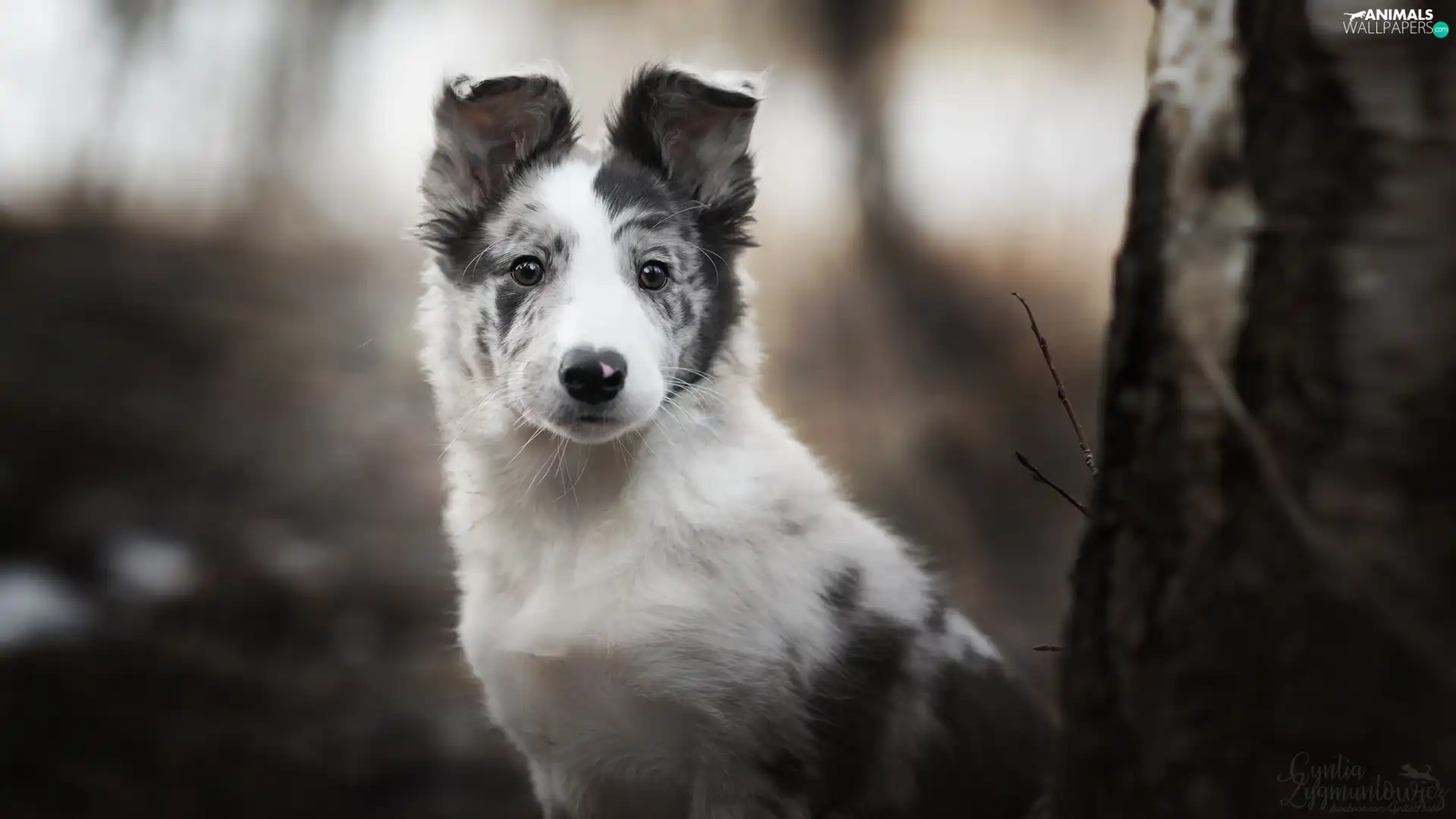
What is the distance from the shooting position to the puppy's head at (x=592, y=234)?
1662 millimetres

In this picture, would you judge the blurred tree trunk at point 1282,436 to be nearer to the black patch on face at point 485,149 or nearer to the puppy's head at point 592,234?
the puppy's head at point 592,234

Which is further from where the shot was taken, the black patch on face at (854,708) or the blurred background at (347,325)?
the blurred background at (347,325)

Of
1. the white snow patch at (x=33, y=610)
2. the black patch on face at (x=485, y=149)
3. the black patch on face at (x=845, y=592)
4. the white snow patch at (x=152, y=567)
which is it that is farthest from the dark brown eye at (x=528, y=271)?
the white snow patch at (x=33, y=610)

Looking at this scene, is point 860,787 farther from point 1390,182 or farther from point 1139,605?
point 1390,182

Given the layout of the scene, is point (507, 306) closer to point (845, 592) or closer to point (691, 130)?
point (691, 130)

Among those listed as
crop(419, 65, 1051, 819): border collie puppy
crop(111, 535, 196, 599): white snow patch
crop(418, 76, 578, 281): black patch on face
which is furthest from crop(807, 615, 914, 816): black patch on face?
crop(111, 535, 196, 599): white snow patch

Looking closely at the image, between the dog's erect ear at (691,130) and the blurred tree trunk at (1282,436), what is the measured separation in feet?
2.66

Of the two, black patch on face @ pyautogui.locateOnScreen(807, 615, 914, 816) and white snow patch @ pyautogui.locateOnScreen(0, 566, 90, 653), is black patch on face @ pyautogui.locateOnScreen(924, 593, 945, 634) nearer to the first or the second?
black patch on face @ pyautogui.locateOnScreen(807, 615, 914, 816)

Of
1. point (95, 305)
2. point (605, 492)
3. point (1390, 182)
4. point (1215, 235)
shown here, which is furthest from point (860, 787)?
point (95, 305)

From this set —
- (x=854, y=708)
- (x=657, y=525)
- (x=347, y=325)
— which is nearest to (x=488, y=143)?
(x=657, y=525)

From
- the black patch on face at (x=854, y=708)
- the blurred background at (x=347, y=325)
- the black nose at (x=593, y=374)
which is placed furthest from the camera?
the blurred background at (x=347, y=325)

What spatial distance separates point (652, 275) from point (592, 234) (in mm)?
112

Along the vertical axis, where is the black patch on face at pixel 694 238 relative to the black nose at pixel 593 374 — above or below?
above

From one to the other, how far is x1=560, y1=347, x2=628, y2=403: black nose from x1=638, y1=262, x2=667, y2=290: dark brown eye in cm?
19
